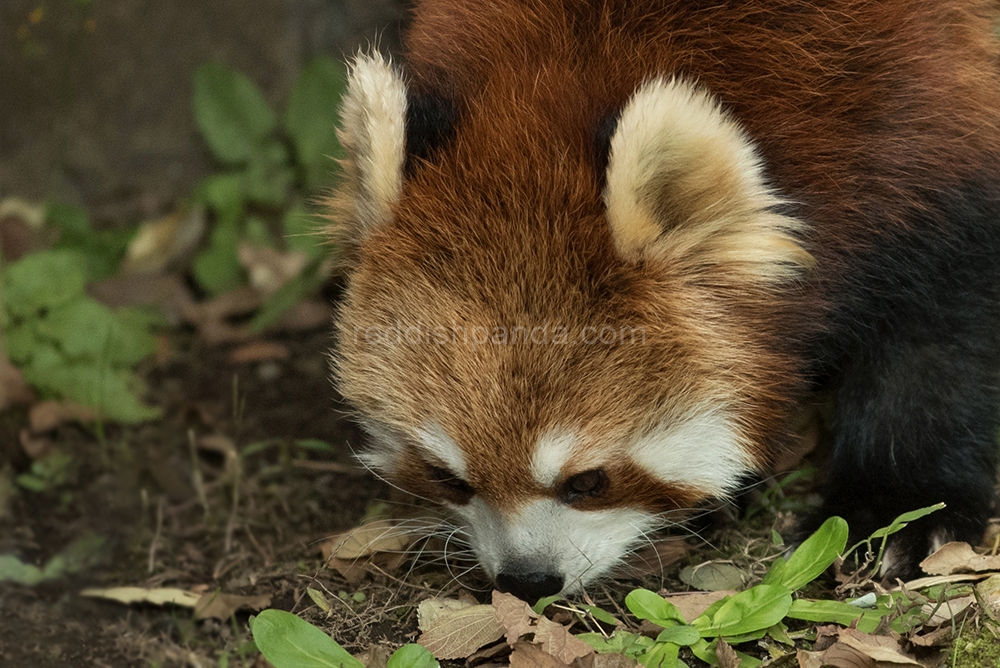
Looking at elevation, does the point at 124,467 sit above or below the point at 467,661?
below

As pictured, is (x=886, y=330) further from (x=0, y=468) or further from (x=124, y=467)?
(x=0, y=468)

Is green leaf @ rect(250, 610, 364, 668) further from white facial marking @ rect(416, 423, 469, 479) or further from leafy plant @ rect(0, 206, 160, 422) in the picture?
leafy plant @ rect(0, 206, 160, 422)

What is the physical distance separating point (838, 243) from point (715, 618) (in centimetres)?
114

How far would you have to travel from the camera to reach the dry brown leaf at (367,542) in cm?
345

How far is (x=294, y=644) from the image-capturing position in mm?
2768

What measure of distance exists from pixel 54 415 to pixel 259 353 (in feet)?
3.52

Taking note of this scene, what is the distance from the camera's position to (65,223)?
5.36m

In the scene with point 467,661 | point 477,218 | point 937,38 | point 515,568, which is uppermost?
point 937,38

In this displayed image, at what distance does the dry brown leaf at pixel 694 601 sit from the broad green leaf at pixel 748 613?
0.11 meters

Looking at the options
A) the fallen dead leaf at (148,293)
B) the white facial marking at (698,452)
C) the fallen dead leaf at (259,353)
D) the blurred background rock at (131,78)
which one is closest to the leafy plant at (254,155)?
the fallen dead leaf at (148,293)

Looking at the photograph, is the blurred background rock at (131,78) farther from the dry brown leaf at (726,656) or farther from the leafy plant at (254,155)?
the dry brown leaf at (726,656)

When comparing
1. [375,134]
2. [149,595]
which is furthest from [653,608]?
[149,595]

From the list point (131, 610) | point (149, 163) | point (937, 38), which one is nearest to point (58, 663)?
point (131, 610)

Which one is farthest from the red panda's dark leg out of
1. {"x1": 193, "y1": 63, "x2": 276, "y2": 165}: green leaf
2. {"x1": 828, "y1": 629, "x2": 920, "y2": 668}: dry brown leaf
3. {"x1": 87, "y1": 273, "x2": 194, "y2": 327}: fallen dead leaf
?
{"x1": 193, "y1": 63, "x2": 276, "y2": 165}: green leaf
